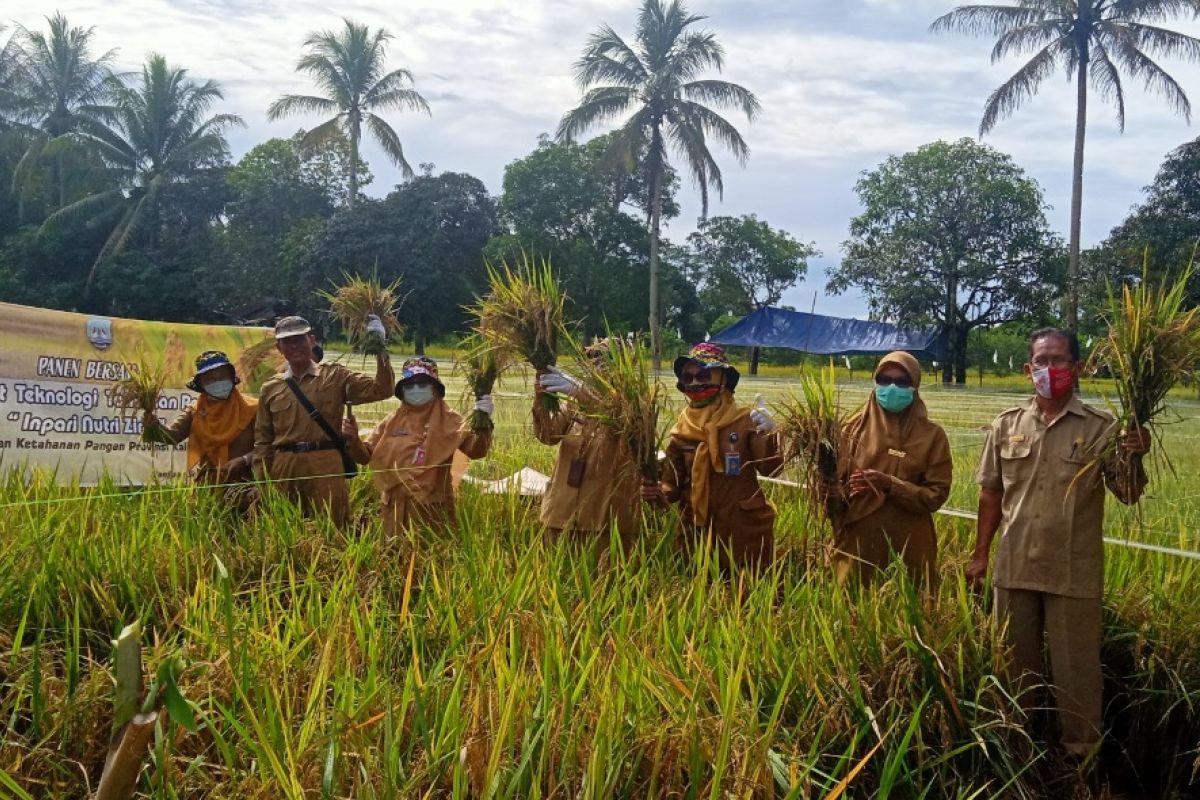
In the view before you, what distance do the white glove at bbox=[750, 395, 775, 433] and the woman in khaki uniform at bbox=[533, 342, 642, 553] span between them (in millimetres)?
579

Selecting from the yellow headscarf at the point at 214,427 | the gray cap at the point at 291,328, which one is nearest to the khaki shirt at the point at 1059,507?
the gray cap at the point at 291,328

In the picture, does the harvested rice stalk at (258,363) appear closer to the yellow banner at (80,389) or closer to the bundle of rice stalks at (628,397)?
the yellow banner at (80,389)

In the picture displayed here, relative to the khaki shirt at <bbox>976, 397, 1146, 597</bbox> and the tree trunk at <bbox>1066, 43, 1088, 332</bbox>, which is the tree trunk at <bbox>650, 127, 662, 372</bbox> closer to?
the tree trunk at <bbox>1066, 43, 1088, 332</bbox>

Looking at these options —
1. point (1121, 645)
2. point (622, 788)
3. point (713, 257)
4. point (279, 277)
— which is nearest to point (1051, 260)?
point (713, 257)

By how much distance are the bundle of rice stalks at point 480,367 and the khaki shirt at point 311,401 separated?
544 millimetres

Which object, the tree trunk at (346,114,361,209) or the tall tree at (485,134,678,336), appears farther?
the tree trunk at (346,114,361,209)

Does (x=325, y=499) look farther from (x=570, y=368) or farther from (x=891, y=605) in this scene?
(x=891, y=605)

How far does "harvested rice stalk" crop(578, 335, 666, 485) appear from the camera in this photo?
3.97 meters

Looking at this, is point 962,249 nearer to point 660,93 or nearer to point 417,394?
point 660,93

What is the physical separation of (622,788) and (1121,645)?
94.5 inches

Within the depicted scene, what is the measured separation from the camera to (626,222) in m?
27.5

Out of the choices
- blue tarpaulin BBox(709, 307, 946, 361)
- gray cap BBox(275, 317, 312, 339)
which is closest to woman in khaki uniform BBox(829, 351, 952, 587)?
gray cap BBox(275, 317, 312, 339)

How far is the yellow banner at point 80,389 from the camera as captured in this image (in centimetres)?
676

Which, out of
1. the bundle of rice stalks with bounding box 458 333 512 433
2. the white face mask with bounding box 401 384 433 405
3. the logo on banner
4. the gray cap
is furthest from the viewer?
the logo on banner
